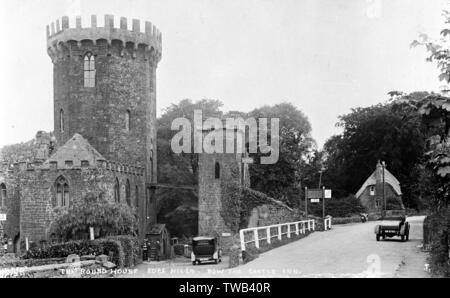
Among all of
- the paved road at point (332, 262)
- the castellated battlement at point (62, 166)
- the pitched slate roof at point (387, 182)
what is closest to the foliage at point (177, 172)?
the pitched slate roof at point (387, 182)

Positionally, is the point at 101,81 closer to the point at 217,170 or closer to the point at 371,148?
the point at 217,170

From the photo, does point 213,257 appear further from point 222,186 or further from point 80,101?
point 80,101

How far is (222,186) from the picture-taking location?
4175 cm

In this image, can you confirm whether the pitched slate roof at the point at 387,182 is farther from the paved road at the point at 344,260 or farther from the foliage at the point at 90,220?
the paved road at the point at 344,260

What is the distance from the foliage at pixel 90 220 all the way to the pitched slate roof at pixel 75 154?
3.00 metres

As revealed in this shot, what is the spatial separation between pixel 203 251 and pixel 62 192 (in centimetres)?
1080

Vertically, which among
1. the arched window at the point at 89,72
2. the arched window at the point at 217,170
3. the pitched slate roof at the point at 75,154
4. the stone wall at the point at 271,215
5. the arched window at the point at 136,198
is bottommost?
the stone wall at the point at 271,215

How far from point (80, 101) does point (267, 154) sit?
21239 millimetres

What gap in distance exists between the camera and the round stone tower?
4425 centimetres

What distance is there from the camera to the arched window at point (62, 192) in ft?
117

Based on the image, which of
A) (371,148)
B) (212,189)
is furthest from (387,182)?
(212,189)

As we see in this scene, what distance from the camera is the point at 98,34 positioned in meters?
43.9

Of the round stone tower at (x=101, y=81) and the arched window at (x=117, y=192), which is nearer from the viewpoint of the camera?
the arched window at (x=117, y=192)

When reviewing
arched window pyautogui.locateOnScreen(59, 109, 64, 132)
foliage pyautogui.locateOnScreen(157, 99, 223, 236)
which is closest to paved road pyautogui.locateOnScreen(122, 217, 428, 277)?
arched window pyautogui.locateOnScreen(59, 109, 64, 132)
